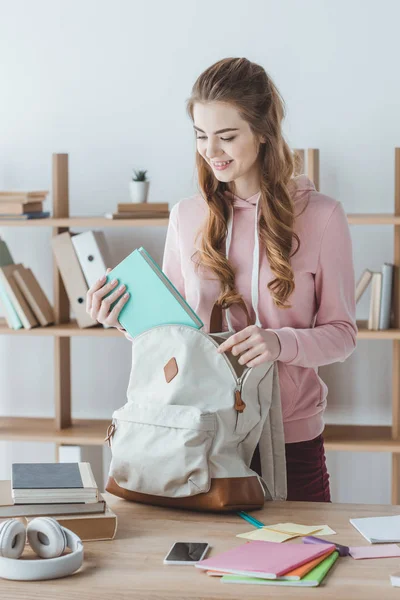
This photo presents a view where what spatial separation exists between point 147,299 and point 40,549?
50 cm

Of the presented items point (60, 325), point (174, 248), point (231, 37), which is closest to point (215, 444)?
point (174, 248)

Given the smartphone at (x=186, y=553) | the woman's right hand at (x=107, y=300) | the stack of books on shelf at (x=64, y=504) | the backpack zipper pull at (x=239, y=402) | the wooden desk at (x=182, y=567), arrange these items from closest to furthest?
the wooden desk at (x=182, y=567)
the smartphone at (x=186, y=553)
the stack of books on shelf at (x=64, y=504)
the backpack zipper pull at (x=239, y=402)
the woman's right hand at (x=107, y=300)

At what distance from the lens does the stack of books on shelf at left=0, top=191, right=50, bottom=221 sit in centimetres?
311

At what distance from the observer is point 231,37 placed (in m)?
3.21

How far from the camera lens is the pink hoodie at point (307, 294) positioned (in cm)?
174

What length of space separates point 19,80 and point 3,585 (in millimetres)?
2547

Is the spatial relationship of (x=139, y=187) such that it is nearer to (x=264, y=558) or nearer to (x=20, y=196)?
(x=20, y=196)

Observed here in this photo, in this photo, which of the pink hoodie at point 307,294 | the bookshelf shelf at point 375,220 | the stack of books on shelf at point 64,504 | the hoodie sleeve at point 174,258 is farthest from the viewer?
the bookshelf shelf at point 375,220

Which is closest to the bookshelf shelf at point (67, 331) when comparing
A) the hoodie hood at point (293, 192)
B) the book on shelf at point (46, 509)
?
the hoodie hood at point (293, 192)

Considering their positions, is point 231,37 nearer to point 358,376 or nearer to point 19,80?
point 19,80

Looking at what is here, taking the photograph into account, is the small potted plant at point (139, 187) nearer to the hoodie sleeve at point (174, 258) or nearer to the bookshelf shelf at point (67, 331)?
the bookshelf shelf at point (67, 331)

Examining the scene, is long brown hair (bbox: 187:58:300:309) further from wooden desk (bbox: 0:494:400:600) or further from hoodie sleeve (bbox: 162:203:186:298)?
wooden desk (bbox: 0:494:400:600)

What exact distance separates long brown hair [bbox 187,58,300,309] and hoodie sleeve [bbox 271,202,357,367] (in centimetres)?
7

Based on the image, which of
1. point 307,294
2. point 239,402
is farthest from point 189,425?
point 307,294
